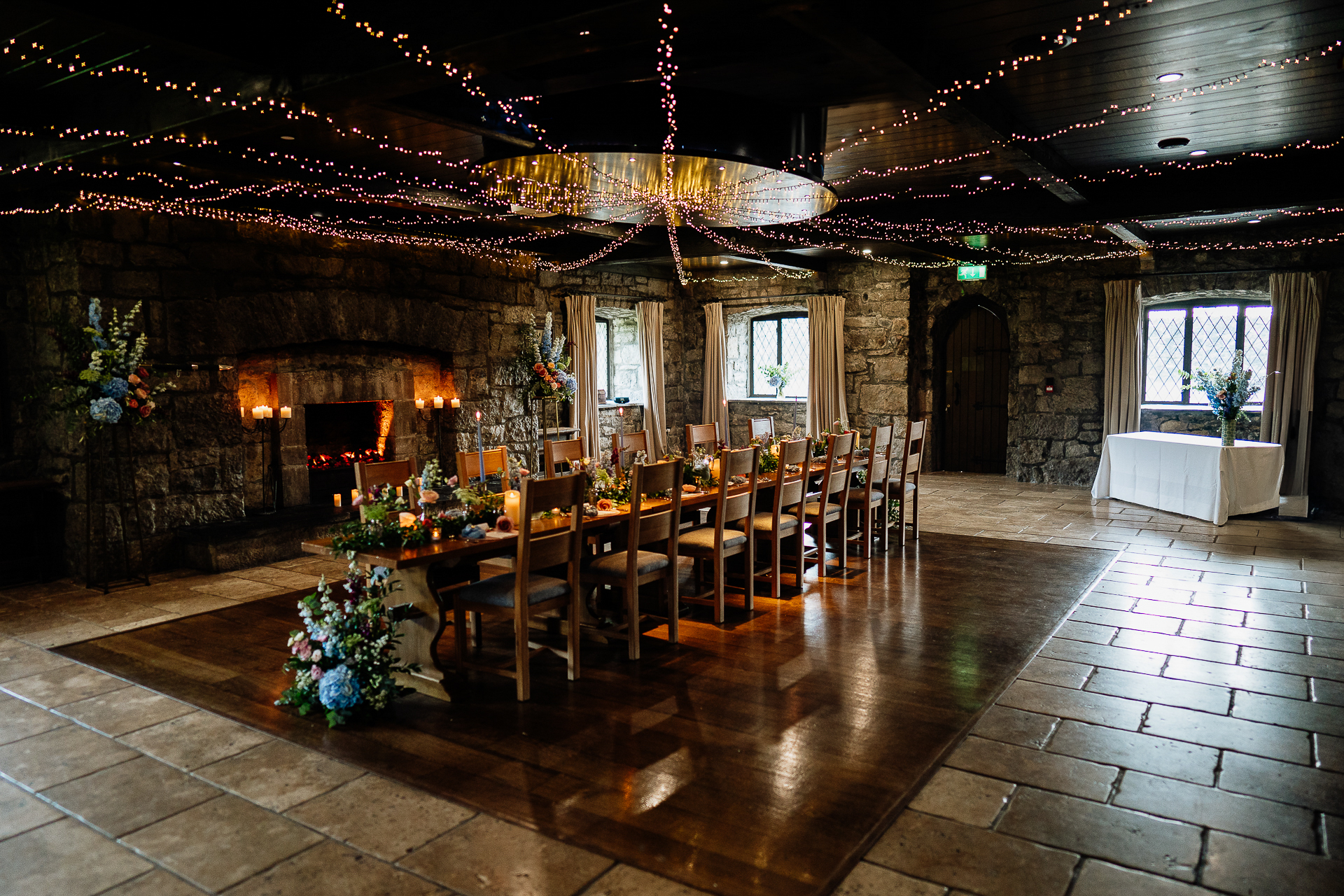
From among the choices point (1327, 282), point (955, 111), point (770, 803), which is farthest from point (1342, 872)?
point (1327, 282)

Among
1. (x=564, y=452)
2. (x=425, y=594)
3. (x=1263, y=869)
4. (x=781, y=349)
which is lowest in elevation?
(x=1263, y=869)

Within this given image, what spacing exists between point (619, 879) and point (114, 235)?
6126 millimetres

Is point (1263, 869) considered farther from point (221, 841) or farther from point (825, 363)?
point (825, 363)

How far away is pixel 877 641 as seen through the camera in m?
4.79

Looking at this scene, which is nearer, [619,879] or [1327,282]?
[619,879]

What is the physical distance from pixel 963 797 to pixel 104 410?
584 centimetres

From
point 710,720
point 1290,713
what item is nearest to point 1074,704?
point 1290,713

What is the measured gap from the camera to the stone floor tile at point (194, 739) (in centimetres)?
341

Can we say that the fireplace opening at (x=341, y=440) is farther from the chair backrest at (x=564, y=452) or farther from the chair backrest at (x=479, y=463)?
the chair backrest at (x=479, y=463)

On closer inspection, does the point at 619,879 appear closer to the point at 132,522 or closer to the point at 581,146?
the point at 581,146

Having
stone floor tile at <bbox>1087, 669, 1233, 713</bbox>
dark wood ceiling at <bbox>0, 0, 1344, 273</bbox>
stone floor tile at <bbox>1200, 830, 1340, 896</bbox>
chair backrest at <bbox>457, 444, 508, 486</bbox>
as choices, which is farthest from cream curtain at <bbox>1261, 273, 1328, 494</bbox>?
chair backrest at <bbox>457, 444, 508, 486</bbox>

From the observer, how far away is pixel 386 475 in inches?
186

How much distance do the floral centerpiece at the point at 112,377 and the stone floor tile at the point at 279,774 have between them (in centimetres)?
356

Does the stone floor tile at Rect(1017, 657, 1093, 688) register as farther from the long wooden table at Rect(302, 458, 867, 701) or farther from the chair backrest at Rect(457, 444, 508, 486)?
the chair backrest at Rect(457, 444, 508, 486)
